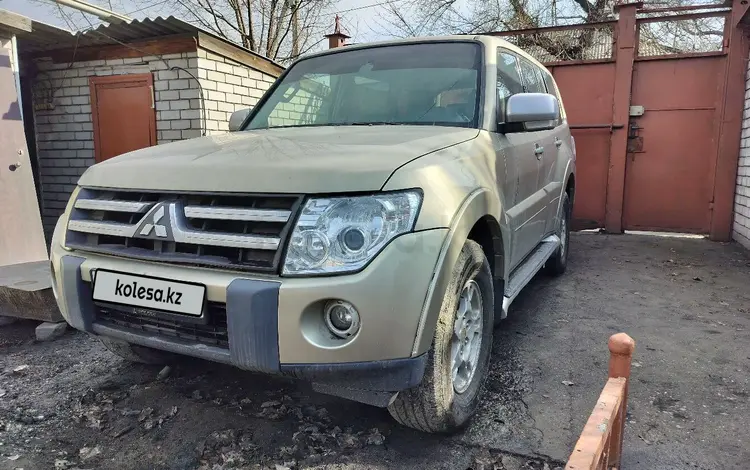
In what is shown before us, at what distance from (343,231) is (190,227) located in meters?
0.61

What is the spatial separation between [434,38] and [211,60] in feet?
12.8

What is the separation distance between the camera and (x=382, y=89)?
3062 millimetres

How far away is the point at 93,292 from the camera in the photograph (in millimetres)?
2146

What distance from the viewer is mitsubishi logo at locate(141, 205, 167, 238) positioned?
1995mm

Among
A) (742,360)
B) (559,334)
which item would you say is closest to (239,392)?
(559,334)

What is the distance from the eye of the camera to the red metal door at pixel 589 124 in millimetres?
7164

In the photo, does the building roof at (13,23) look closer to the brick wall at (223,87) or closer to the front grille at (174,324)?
the brick wall at (223,87)

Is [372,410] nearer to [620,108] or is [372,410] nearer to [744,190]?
[744,190]

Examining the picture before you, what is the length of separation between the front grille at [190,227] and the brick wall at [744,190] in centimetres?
629

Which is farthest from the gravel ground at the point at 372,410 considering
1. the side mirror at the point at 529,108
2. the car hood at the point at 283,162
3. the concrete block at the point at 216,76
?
the concrete block at the point at 216,76

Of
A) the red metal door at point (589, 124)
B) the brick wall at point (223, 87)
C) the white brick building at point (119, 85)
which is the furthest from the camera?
the red metal door at point (589, 124)

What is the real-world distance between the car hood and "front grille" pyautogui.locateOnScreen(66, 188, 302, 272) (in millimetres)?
48

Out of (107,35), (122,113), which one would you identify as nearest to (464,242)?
(107,35)

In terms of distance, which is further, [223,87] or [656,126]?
[656,126]
